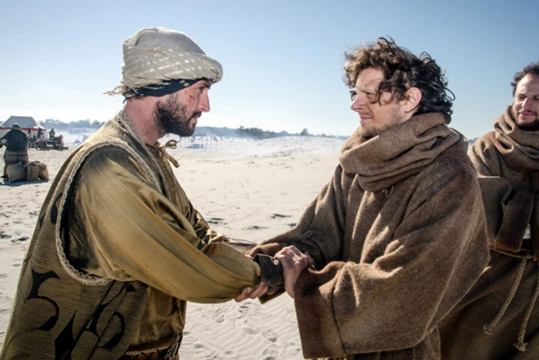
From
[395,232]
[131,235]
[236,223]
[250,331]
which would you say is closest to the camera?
[131,235]

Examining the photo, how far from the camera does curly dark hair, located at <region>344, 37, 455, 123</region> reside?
7.50 ft

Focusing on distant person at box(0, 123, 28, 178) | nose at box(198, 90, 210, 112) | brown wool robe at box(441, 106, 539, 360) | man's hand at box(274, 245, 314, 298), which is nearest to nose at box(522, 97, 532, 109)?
brown wool robe at box(441, 106, 539, 360)

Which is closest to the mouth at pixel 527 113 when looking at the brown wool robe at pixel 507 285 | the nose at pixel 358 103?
the brown wool robe at pixel 507 285

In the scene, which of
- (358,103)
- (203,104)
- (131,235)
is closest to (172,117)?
(203,104)

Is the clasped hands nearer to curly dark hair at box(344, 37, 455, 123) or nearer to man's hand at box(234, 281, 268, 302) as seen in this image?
man's hand at box(234, 281, 268, 302)

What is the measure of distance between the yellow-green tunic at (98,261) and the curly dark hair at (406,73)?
142cm

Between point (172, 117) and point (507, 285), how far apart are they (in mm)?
2596

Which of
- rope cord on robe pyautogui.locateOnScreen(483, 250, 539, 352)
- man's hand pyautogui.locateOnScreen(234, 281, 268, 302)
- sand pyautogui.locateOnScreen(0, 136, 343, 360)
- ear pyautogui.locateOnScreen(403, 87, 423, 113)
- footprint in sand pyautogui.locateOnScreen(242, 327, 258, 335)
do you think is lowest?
sand pyautogui.locateOnScreen(0, 136, 343, 360)

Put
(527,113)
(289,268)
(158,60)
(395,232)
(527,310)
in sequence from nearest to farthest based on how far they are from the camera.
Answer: (395,232), (158,60), (289,268), (527,310), (527,113)

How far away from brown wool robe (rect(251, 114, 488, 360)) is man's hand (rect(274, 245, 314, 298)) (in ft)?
0.22

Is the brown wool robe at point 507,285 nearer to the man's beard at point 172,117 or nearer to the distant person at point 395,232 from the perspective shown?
the distant person at point 395,232

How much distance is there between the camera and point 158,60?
7.20ft

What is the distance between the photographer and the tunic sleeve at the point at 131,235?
5.62 ft

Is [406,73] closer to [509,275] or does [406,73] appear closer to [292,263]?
[292,263]
